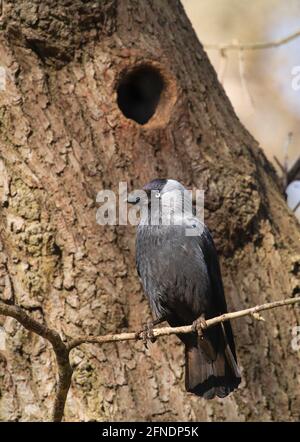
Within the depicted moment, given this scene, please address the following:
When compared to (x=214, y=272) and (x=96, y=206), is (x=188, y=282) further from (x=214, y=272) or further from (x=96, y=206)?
(x=96, y=206)

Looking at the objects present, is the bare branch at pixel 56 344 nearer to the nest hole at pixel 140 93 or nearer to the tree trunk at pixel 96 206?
the tree trunk at pixel 96 206

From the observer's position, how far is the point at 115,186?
15.2 feet

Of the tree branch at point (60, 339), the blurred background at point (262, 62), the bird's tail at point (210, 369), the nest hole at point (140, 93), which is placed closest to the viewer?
the tree branch at point (60, 339)

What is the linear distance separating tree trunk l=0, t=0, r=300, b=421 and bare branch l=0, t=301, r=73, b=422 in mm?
752

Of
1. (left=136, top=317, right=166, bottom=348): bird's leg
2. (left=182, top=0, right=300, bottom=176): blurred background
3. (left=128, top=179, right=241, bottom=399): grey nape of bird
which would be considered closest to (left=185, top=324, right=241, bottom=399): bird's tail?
(left=128, top=179, right=241, bottom=399): grey nape of bird

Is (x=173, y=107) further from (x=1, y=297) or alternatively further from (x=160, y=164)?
(x=1, y=297)

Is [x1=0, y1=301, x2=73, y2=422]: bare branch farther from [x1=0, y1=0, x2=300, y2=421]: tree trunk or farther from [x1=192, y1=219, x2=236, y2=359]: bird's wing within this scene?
[x1=192, y1=219, x2=236, y2=359]: bird's wing

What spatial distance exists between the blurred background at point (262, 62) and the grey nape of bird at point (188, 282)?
20.8ft

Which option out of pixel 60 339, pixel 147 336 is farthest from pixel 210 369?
pixel 60 339

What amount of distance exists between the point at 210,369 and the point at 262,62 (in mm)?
8303

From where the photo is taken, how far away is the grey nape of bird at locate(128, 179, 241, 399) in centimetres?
444

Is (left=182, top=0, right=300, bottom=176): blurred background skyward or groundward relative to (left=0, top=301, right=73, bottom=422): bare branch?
skyward

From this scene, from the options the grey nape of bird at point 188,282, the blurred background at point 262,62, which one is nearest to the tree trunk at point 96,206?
the grey nape of bird at point 188,282

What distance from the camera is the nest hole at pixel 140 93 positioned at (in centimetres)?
486
